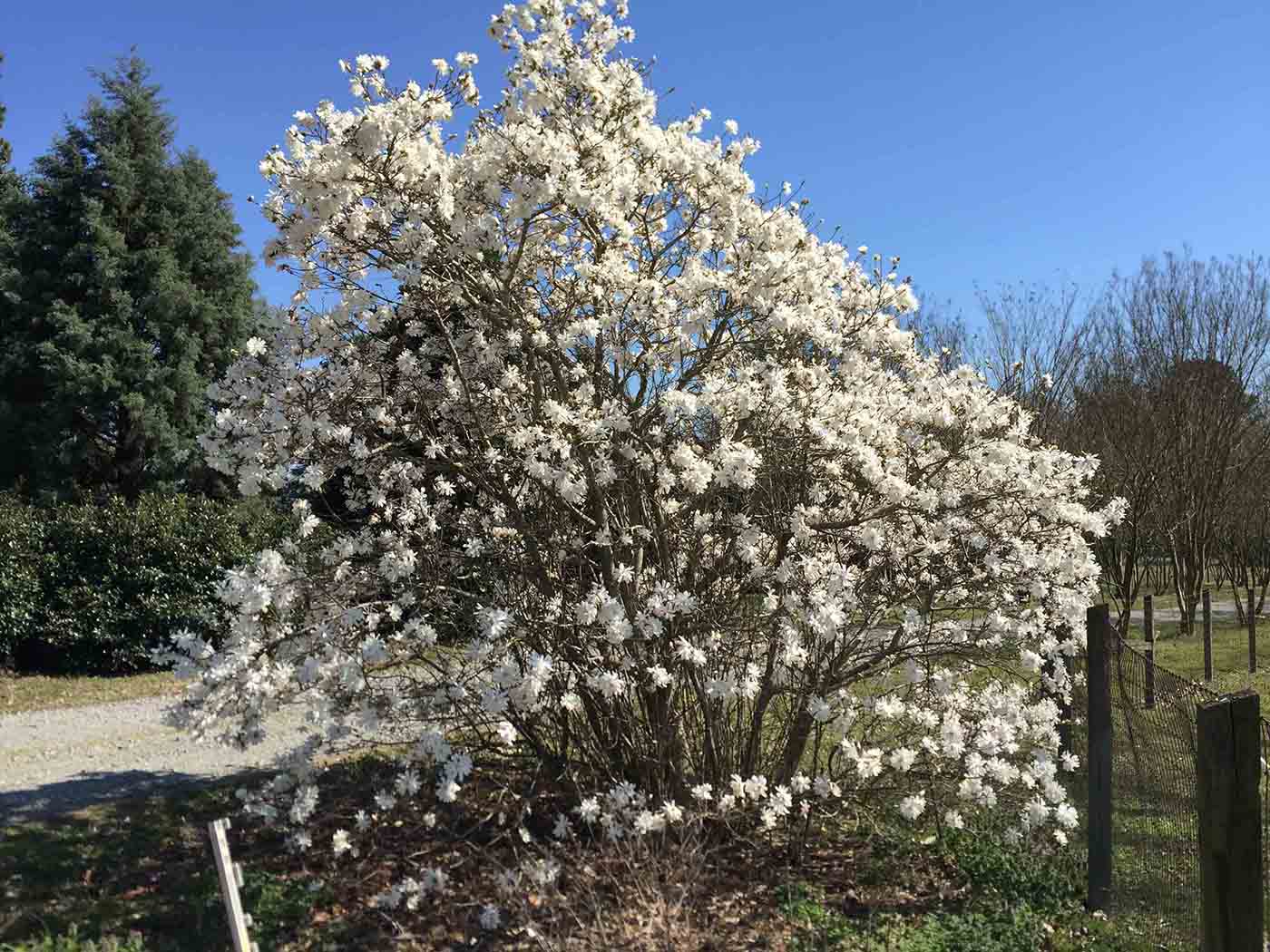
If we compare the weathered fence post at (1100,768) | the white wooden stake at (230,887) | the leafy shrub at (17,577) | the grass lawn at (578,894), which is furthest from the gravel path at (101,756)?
the weathered fence post at (1100,768)

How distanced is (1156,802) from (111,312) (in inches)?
592

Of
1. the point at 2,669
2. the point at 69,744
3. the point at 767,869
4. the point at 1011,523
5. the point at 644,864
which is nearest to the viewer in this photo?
A: the point at 644,864

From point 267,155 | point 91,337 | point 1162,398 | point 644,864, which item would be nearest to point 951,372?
point 644,864

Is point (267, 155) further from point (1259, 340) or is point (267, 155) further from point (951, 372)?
point (1259, 340)

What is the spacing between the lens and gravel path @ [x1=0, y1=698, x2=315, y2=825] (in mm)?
6477

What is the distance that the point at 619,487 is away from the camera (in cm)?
493

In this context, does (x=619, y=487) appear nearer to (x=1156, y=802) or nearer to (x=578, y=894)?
(x=578, y=894)

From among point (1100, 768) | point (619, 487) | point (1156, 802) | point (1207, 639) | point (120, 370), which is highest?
point (120, 370)

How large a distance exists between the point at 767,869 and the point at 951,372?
309 cm

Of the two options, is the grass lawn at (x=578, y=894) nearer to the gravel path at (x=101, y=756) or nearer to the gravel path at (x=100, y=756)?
the gravel path at (x=101, y=756)

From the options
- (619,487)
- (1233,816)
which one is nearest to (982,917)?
(1233,816)

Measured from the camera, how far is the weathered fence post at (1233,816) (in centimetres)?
328

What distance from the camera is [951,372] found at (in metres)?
5.85

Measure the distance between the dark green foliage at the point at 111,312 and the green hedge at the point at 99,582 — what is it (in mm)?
1908
